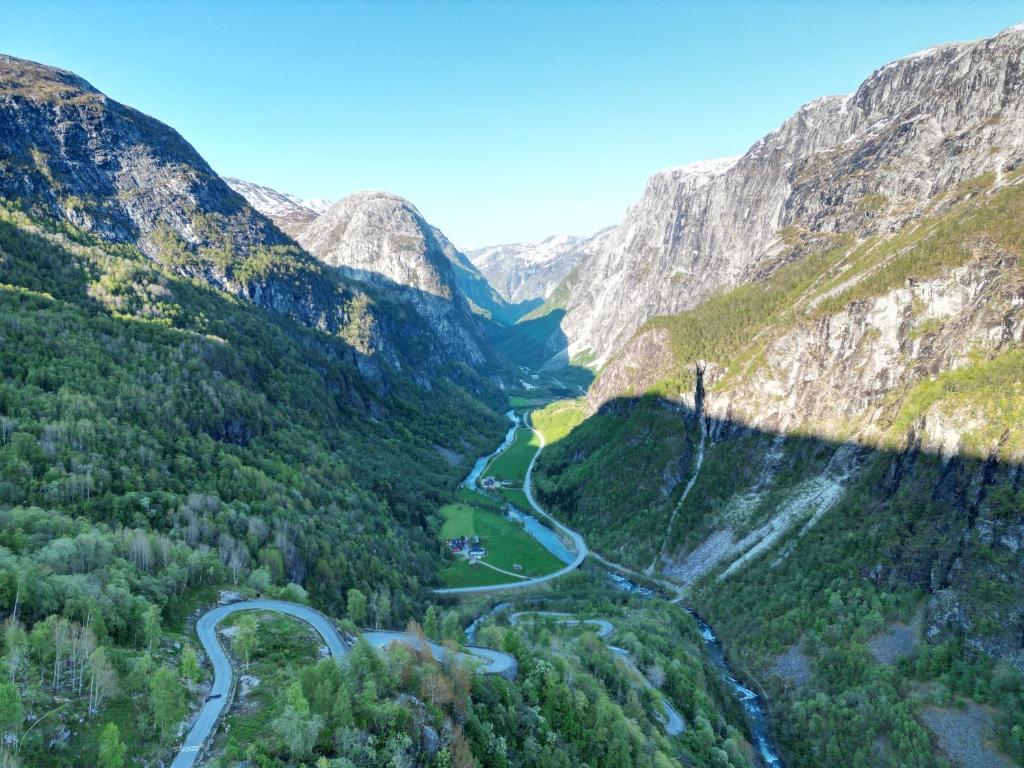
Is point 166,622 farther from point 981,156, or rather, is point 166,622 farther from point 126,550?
point 981,156

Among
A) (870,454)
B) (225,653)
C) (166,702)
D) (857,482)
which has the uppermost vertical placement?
(870,454)

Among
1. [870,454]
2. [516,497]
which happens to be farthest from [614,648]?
[516,497]

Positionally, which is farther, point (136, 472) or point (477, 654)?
point (136, 472)

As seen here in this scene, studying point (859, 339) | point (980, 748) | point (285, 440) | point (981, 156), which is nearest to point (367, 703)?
point (980, 748)

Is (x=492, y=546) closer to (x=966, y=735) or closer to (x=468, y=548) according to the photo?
(x=468, y=548)

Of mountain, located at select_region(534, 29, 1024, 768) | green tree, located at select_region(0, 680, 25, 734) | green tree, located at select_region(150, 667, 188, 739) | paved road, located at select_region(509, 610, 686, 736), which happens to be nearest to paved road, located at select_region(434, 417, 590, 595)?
mountain, located at select_region(534, 29, 1024, 768)

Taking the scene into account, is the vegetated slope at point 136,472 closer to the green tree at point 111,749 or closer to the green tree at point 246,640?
the green tree at point 111,749

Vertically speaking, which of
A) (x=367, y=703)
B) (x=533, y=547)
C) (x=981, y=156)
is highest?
(x=981, y=156)
